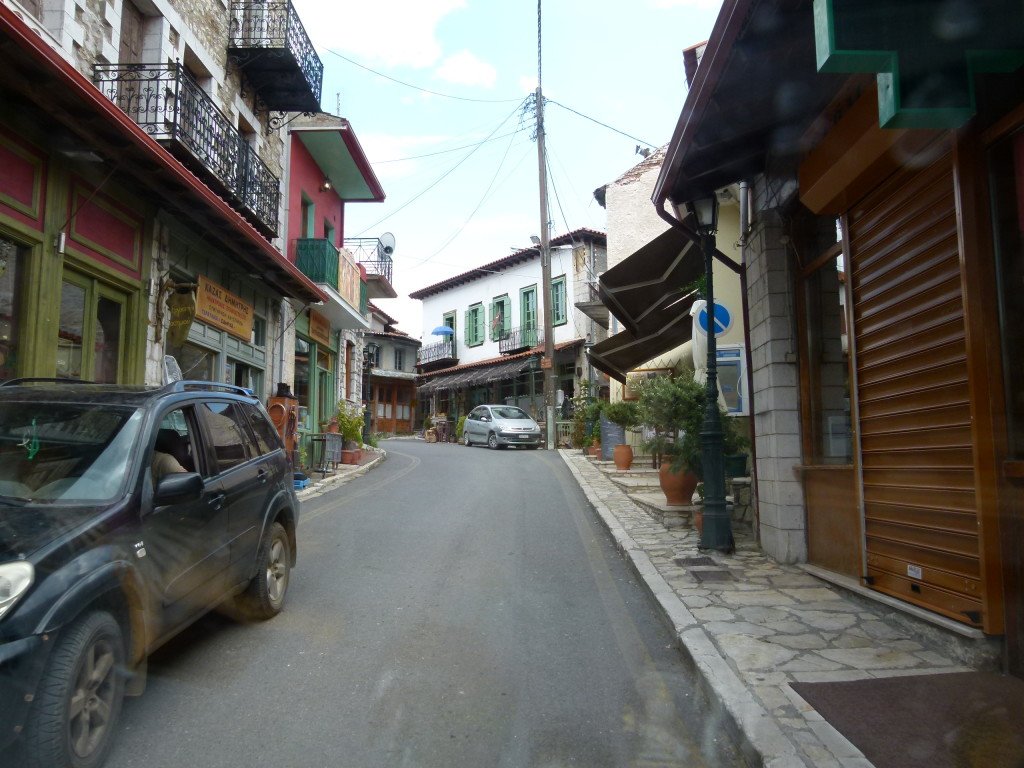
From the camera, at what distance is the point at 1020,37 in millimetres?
3244

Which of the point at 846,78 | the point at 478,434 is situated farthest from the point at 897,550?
the point at 478,434

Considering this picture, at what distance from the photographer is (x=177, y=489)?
3469 millimetres

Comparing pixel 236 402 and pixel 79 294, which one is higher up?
pixel 79 294

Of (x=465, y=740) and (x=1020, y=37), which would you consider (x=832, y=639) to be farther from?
(x=1020, y=37)

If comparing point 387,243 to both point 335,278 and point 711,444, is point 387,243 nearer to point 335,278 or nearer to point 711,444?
point 335,278

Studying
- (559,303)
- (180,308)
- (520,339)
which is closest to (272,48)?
(180,308)

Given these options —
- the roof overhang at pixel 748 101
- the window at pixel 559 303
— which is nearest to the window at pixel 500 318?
the window at pixel 559 303

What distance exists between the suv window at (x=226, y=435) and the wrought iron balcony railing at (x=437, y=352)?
33285 mm

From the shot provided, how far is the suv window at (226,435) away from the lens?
4.46 meters

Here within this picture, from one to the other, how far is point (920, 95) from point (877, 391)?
218cm

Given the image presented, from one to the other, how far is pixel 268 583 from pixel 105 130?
17.4 feet

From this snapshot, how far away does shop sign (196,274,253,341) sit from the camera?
1097 cm

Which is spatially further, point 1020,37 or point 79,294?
point 79,294

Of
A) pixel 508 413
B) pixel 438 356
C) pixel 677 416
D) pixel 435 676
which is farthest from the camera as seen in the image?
pixel 438 356
